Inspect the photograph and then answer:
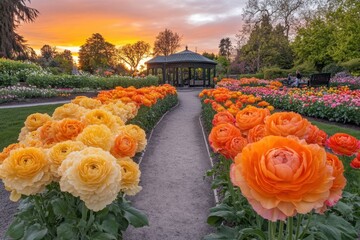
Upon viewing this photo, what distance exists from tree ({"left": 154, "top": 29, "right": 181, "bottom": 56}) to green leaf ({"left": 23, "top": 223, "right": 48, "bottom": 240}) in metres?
54.8

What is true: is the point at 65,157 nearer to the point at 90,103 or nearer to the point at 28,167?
the point at 28,167

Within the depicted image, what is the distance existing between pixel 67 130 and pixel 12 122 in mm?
7961

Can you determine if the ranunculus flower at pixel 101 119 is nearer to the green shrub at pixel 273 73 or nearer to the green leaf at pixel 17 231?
the green leaf at pixel 17 231

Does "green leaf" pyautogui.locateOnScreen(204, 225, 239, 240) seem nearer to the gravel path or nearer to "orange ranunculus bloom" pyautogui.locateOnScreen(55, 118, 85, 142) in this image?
the gravel path

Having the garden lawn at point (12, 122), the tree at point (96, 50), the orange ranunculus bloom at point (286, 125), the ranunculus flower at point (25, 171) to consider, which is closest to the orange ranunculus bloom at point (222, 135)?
the orange ranunculus bloom at point (286, 125)

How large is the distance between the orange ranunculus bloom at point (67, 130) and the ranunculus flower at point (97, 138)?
24cm

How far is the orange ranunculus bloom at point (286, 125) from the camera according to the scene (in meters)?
1.70

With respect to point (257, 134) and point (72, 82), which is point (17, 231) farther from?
point (72, 82)

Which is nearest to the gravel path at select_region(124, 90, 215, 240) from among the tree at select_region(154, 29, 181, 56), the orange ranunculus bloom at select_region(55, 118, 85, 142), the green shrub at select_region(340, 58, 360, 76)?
the orange ranunculus bloom at select_region(55, 118, 85, 142)

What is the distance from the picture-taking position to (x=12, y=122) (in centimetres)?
922

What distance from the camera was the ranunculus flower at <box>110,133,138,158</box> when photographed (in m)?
2.19

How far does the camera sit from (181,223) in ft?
12.5

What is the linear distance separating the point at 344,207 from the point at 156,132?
7.02 m

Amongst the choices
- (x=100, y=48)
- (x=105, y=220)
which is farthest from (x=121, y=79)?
(x=100, y=48)
